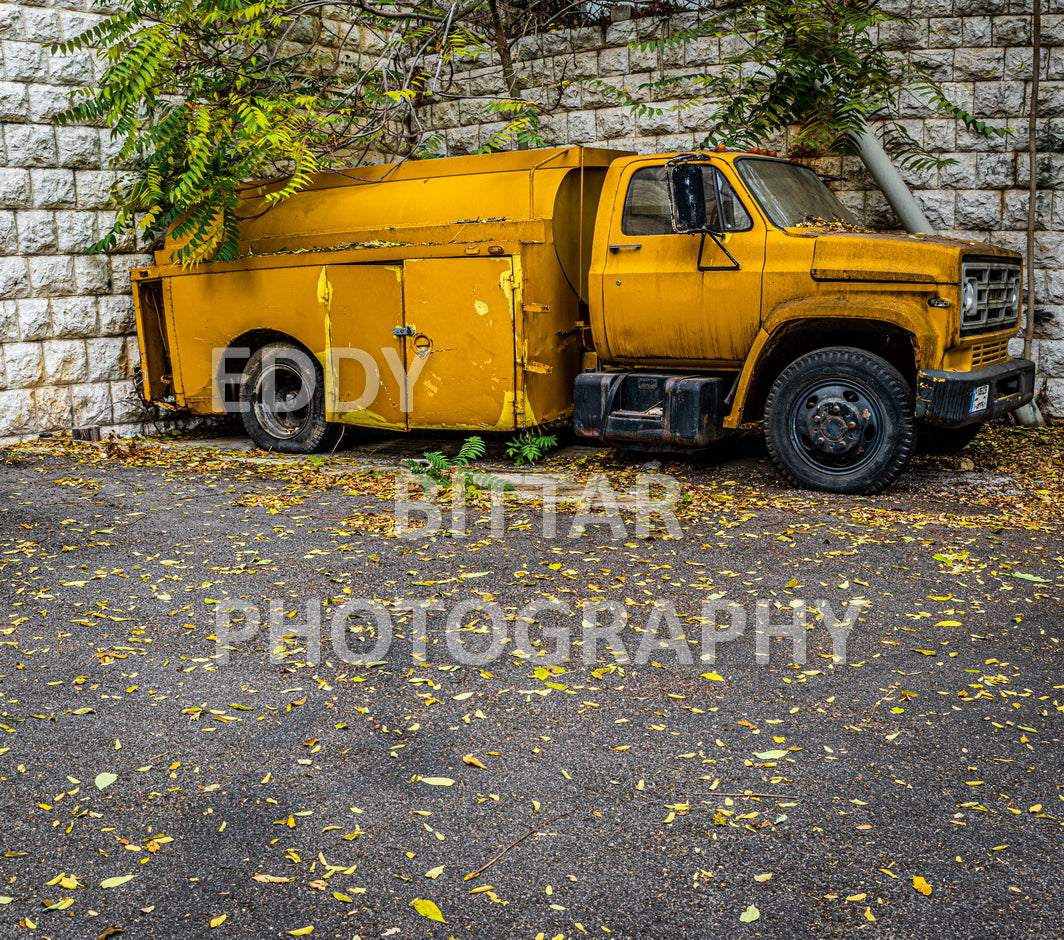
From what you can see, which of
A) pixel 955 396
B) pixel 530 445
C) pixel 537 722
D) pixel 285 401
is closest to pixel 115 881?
pixel 537 722

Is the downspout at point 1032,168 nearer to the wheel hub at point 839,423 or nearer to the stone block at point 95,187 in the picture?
the wheel hub at point 839,423

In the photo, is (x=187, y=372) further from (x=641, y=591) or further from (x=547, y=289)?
(x=641, y=591)

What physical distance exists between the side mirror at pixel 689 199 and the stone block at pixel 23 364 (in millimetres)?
6503

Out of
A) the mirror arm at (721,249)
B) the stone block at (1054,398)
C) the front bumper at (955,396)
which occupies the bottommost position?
the stone block at (1054,398)

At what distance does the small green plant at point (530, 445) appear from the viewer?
353 inches

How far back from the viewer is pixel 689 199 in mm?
7652

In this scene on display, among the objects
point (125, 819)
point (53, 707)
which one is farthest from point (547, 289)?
point (125, 819)

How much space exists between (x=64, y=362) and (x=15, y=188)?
1712mm

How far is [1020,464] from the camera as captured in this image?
8.66 m

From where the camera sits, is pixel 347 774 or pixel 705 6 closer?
pixel 347 774

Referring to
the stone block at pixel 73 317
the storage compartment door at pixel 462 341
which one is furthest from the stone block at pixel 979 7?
the stone block at pixel 73 317

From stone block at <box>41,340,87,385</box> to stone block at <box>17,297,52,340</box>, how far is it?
0.41 feet

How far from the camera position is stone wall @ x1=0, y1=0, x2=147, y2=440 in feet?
32.5

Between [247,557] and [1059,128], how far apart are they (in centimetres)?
846
